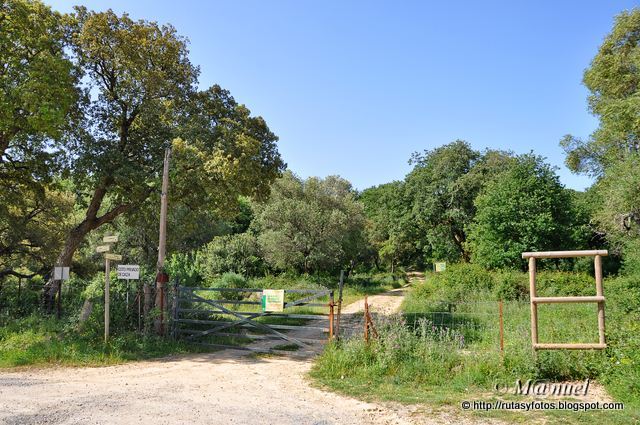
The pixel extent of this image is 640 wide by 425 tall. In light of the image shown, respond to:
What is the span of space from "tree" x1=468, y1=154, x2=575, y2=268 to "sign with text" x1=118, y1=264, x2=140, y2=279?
2083 centimetres

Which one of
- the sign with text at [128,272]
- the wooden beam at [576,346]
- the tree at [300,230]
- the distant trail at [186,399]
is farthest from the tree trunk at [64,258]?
the tree at [300,230]

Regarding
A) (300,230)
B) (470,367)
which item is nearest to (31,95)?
(470,367)

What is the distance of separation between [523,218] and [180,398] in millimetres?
23912

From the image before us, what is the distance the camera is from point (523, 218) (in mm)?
26969

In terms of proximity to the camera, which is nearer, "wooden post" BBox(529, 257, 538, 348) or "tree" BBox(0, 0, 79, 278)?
"wooden post" BBox(529, 257, 538, 348)

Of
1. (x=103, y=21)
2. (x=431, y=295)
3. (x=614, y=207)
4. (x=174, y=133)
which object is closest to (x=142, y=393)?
(x=174, y=133)

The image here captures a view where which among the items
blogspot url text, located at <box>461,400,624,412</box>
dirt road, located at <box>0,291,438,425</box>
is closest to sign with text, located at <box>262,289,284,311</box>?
dirt road, located at <box>0,291,438,425</box>

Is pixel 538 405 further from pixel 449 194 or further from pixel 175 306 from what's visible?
pixel 449 194

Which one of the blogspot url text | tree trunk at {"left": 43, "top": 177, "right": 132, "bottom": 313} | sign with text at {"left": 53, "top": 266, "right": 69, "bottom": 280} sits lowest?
the blogspot url text

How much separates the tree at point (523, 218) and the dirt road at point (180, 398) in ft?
64.2

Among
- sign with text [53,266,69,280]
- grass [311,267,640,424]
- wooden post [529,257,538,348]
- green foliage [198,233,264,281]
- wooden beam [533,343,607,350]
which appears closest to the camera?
grass [311,267,640,424]

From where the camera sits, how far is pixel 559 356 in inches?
336

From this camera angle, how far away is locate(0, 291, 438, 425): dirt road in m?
6.87

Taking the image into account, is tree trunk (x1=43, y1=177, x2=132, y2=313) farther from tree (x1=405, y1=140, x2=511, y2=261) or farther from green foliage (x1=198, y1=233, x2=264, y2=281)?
tree (x1=405, y1=140, x2=511, y2=261)
